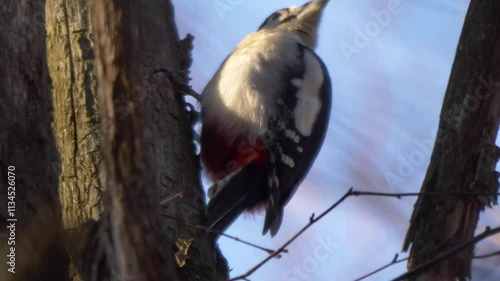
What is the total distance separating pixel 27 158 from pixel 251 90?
172cm

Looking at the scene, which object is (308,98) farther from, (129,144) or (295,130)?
(129,144)

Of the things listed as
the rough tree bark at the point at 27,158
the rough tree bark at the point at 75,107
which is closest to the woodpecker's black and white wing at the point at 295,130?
the rough tree bark at the point at 75,107

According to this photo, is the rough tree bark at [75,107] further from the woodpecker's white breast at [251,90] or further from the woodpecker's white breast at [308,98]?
the woodpecker's white breast at [308,98]

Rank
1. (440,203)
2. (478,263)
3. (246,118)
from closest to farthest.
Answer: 1. (478,263)
2. (440,203)
3. (246,118)

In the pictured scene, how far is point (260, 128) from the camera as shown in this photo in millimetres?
3439

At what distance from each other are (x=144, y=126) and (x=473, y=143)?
1443 mm

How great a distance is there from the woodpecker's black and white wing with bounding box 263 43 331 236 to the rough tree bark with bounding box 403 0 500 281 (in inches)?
35.0

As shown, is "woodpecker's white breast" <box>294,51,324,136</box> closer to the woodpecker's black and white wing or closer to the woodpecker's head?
the woodpecker's black and white wing

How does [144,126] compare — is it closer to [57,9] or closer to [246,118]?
[57,9]

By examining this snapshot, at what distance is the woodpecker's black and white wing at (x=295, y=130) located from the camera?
11.3ft

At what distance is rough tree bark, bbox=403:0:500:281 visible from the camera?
8.34 ft

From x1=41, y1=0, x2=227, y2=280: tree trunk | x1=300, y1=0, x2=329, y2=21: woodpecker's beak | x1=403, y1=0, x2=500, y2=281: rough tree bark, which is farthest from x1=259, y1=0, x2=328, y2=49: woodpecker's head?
x1=403, y1=0, x2=500, y2=281: rough tree bark

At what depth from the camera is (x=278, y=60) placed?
361cm

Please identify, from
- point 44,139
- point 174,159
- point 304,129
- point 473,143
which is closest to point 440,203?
point 473,143
